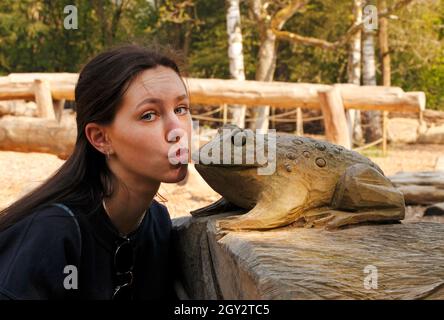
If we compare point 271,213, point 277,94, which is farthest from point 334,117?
point 271,213

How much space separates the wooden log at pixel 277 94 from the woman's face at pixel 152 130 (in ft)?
23.1

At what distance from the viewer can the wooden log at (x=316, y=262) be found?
1583 mm

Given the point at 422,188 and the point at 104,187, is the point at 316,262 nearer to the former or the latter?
the point at 104,187

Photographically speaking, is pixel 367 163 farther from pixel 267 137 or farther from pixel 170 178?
pixel 170 178

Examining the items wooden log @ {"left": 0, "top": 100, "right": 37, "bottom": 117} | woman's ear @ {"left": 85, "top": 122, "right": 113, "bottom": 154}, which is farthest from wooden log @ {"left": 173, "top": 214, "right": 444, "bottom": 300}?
wooden log @ {"left": 0, "top": 100, "right": 37, "bottom": 117}

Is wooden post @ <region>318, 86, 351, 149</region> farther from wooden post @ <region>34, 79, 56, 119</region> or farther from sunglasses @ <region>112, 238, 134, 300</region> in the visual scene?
sunglasses @ <region>112, 238, 134, 300</region>

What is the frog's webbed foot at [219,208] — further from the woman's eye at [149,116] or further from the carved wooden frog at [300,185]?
the woman's eye at [149,116]

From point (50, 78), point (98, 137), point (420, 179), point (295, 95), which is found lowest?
point (420, 179)

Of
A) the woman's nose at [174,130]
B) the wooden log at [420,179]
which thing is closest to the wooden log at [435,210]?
the wooden log at [420,179]

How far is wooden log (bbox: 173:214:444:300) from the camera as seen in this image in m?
1.58

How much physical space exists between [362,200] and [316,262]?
61 cm

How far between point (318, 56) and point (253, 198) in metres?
16.5

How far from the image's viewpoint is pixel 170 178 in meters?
1.97

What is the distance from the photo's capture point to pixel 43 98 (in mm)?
9398
